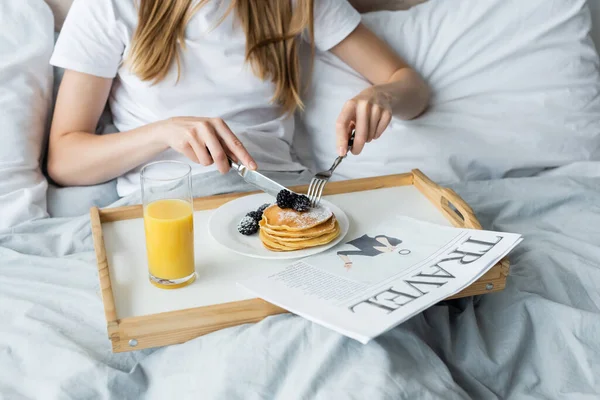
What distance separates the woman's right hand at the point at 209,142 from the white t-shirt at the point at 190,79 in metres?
0.19

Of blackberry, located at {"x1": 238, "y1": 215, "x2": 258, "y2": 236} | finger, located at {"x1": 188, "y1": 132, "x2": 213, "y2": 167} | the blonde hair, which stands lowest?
blackberry, located at {"x1": 238, "y1": 215, "x2": 258, "y2": 236}

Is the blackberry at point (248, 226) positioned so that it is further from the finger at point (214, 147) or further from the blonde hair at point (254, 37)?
the blonde hair at point (254, 37)

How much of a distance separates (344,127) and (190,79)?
37 centimetres

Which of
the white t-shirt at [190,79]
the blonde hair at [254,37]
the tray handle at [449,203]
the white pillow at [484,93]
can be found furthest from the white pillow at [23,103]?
the tray handle at [449,203]

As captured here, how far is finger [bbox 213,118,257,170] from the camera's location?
1.10m

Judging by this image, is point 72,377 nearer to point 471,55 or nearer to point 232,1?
point 232,1

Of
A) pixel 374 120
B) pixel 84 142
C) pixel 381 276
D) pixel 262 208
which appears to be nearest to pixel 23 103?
pixel 84 142

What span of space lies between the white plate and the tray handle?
18cm

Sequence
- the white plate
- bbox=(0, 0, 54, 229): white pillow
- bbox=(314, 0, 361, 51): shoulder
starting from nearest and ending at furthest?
1. the white plate
2. bbox=(0, 0, 54, 229): white pillow
3. bbox=(314, 0, 361, 51): shoulder

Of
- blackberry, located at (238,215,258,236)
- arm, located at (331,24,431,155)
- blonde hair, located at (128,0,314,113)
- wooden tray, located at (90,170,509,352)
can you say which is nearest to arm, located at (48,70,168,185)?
→ blonde hair, located at (128,0,314,113)

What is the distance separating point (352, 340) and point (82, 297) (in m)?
0.45

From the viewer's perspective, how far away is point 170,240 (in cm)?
92

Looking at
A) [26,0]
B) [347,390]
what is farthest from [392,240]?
[26,0]

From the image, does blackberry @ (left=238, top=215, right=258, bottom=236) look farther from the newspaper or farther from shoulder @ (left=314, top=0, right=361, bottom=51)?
shoulder @ (left=314, top=0, right=361, bottom=51)
